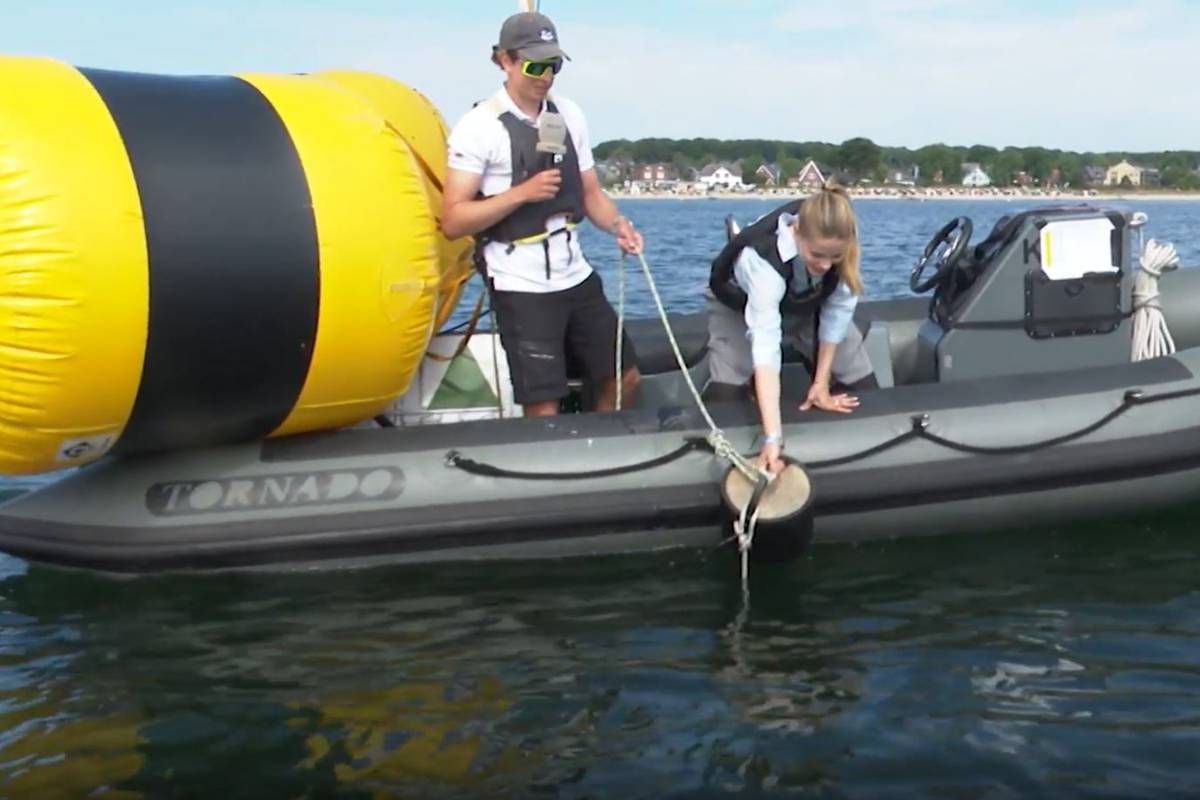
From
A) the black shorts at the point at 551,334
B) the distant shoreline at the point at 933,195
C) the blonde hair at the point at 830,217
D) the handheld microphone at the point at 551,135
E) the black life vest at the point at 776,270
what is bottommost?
the distant shoreline at the point at 933,195

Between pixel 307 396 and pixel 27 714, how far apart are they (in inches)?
54.7

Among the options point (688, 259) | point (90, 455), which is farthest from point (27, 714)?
point (688, 259)

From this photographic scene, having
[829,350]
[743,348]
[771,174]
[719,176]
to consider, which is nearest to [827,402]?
[829,350]

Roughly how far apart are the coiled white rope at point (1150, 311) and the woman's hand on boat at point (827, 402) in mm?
1481

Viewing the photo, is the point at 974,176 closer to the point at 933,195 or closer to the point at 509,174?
the point at 933,195

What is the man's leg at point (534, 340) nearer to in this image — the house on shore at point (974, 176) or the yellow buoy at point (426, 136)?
the yellow buoy at point (426, 136)

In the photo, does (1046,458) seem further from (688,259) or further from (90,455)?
(688,259)

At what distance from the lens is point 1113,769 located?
361 centimetres

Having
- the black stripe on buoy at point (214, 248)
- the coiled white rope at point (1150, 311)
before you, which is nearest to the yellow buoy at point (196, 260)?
the black stripe on buoy at point (214, 248)

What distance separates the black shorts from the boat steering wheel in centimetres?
156

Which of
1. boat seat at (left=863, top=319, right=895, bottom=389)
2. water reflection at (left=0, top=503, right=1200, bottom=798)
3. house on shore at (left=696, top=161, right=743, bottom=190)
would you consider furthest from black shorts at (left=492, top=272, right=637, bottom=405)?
house on shore at (left=696, top=161, right=743, bottom=190)

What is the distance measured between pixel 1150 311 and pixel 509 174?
114 inches

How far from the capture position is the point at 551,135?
4996 millimetres

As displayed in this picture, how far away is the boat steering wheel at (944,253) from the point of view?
5980 millimetres
